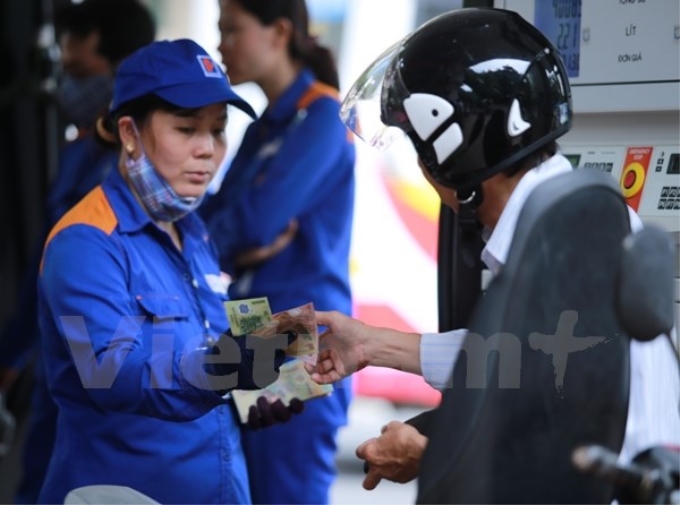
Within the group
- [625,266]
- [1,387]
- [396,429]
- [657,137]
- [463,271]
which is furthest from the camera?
[1,387]

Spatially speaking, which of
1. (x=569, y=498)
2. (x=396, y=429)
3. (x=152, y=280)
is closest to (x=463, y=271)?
(x=152, y=280)

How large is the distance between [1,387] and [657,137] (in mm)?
3210

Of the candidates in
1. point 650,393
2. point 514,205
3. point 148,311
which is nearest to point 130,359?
point 148,311

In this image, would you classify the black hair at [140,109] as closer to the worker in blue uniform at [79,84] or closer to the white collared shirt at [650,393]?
the white collared shirt at [650,393]

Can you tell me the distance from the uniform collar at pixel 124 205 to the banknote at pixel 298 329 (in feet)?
1.67

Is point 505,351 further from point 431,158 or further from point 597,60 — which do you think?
point 597,60

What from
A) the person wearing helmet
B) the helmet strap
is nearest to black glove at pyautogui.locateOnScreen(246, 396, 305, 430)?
the person wearing helmet

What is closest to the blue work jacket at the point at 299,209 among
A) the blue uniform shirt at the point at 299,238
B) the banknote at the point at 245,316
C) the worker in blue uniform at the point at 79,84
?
the blue uniform shirt at the point at 299,238

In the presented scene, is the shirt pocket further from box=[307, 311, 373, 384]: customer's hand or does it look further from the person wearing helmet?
the person wearing helmet

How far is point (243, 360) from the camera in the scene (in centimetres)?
290

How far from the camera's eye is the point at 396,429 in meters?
2.61

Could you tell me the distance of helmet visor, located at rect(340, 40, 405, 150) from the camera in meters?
3.11

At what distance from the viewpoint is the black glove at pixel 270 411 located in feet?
11.0

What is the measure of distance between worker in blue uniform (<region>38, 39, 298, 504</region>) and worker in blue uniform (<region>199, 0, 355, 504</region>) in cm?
104
